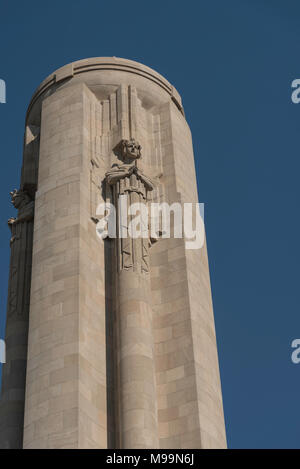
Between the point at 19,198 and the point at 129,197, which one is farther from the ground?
the point at 19,198

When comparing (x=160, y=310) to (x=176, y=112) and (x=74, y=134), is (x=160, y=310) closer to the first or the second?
(x=74, y=134)

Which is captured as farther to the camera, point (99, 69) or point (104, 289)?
point (99, 69)

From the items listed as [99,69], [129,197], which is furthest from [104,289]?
[99,69]

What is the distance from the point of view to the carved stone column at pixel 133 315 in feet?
93.5

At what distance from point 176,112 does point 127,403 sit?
604 inches

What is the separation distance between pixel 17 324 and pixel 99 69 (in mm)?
12169

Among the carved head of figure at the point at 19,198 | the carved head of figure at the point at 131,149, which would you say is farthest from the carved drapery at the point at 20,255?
the carved head of figure at the point at 131,149

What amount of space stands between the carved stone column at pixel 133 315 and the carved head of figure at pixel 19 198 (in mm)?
4210

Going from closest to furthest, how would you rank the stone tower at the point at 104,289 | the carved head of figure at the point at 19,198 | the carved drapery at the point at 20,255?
the stone tower at the point at 104,289 < the carved drapery at the point at 20,255 < the carved head of figure at the point at 19,198

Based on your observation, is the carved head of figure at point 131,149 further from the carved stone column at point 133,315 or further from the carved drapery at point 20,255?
the carved drapery at point 20,255

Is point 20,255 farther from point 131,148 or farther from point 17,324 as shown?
point 131,148

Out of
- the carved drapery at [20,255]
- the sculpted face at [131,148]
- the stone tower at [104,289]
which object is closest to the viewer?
the stone tower at [104,289]

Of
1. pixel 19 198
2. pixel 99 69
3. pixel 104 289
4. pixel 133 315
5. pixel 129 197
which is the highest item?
pixel 99 69

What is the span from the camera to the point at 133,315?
101ft
